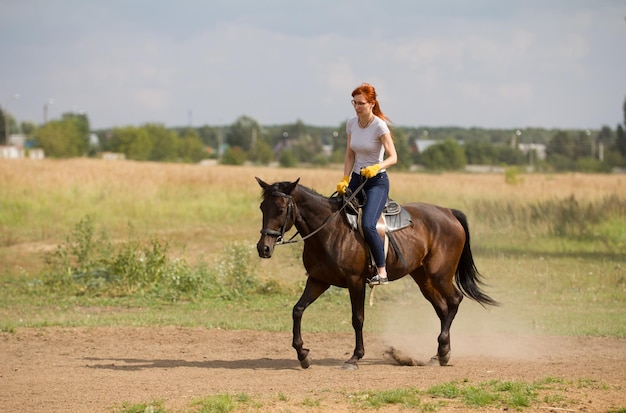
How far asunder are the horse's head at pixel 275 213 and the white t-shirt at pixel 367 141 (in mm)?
993

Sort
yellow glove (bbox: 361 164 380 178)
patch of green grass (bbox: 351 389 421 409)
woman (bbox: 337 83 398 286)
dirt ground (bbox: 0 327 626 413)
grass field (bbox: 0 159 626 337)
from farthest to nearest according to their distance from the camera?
grass field (bbox: 0 159 626 337) → woman (bbox: 337 83 398 286) → yellow glove (bbox: 361 164 380 178) → dirt ground (bbox: 0 327 626 413) → patch of green grass (bbox: 351 389 421 409)

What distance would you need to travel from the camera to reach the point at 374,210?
425 inches

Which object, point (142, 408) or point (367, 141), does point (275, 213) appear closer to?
point (367, 141)

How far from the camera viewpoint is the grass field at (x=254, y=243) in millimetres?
15398

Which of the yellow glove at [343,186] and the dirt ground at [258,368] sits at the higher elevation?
the yellow glove at [343,186]

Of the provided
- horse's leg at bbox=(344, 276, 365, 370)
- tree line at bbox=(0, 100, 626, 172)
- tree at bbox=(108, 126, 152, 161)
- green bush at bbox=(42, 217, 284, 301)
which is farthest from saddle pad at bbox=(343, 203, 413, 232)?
tree at bbox=(108, 126, 152, 161)

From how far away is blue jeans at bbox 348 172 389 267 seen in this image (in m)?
10.7

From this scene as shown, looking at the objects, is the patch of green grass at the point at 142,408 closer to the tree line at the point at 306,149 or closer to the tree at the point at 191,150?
the tree line at the point at 306,149

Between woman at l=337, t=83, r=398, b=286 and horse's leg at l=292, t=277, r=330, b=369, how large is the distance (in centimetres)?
64

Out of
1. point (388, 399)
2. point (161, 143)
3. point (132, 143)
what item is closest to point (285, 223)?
point (388, 399)

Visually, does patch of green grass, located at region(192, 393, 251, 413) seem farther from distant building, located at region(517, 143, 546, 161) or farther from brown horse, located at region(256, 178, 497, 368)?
distant building, located at region(517, 143, 546, 161)

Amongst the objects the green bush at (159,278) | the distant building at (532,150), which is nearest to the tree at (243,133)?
the distant building at (532,150)

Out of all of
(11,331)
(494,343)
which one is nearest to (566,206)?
(494,343)

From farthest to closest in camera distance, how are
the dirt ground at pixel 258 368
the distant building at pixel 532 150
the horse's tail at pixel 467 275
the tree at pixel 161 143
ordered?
the distant building at pixel 532 150
the tree at pixel 161 143
the horse's tail at pixel 467 275
the dirt ground at pixel 258 368
